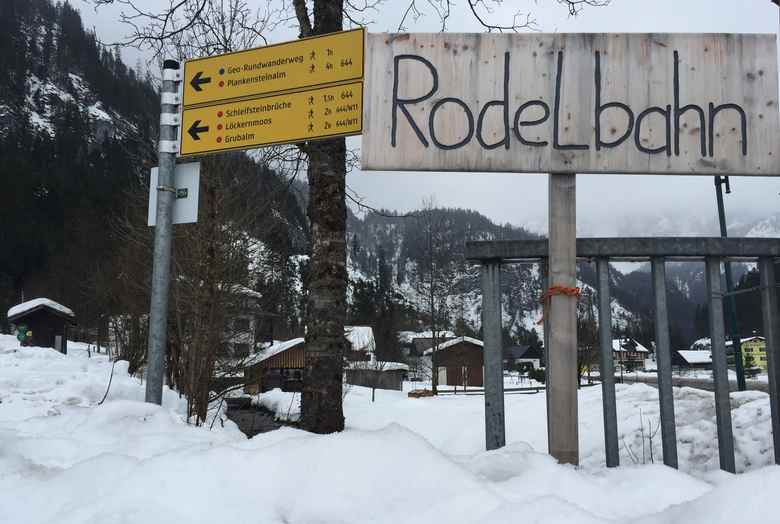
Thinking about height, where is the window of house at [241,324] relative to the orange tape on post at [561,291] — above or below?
below

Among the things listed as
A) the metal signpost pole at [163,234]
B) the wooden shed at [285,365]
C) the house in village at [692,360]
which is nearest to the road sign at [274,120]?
the metal signpost pole at [163,234]

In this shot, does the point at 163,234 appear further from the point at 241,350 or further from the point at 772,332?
the point at 241,350

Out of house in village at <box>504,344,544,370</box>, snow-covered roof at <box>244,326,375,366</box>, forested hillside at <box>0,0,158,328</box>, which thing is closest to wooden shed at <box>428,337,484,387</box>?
snow-covered roof at <box>244,326,375,366</box>

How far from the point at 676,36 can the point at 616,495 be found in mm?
2911

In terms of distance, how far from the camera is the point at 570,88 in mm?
3947

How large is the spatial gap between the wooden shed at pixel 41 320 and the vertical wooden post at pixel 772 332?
31546 millimetres

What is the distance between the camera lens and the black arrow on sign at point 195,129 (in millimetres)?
4508

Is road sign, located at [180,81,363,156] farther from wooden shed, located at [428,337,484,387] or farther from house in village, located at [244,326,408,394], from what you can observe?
wooden shed, located at [428,337,484,387]

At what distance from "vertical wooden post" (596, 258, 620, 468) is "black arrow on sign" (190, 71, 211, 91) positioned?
310 cm

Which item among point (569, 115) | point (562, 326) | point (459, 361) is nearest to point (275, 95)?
point (569, 115)

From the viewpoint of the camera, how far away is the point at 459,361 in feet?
171

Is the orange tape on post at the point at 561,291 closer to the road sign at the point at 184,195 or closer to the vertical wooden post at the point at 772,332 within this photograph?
the vertical wooden post at the point at 772,332

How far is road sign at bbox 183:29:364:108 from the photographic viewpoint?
4148mm

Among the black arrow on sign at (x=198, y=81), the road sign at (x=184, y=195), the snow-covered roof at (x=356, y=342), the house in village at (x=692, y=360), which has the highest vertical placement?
the black arrow on sign at (x=198, y=81)
